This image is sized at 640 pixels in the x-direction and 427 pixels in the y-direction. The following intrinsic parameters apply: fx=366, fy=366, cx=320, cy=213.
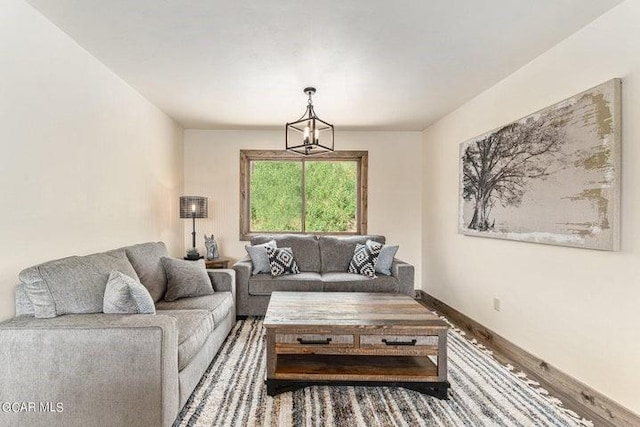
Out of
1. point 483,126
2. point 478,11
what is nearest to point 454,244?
point 483,126

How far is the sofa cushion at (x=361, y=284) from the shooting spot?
402cm

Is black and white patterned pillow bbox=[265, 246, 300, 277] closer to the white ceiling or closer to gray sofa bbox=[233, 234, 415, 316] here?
gray sofa bbox=[233, 234, 415, 316]

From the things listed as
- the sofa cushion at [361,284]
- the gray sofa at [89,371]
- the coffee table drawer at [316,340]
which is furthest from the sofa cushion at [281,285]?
the gray sofa at [89,371]

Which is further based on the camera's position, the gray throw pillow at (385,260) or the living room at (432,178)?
the gray throw pillow at (385,260)

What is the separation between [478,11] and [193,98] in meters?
2.84

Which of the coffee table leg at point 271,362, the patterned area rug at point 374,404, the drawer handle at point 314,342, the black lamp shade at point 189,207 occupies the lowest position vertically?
the patterned area rug at point 374,404

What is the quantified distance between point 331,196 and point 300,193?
1.53ft

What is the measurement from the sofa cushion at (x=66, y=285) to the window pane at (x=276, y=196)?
3.10 meters

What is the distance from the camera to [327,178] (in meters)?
5.50

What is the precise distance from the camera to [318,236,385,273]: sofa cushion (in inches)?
182

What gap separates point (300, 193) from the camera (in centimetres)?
546

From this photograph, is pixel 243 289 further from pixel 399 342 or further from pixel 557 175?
pixel 557 175

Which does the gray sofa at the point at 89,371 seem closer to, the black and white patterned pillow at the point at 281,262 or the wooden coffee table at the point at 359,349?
the wooden coffee table at the point at 359,349

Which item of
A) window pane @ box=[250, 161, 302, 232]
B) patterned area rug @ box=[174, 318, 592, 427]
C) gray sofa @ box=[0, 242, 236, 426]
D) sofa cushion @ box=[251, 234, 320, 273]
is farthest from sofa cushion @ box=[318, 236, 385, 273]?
gray sofa @ box=[0, 242, 236, 426]
